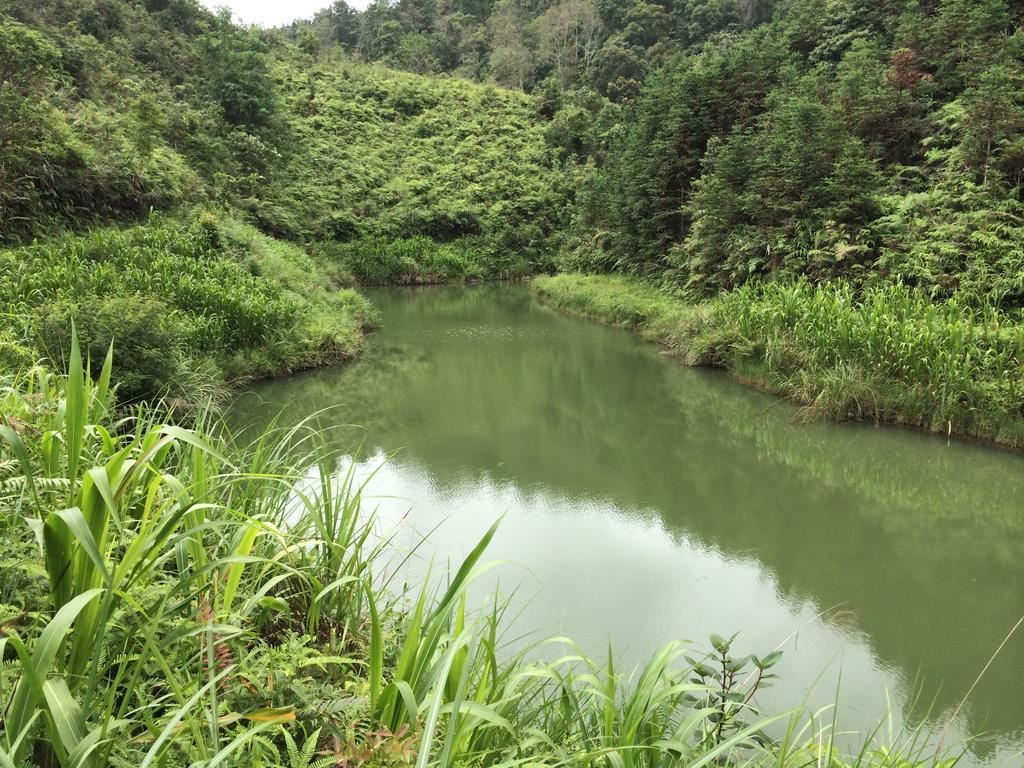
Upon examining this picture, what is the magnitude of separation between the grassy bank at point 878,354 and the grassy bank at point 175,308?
219 inches

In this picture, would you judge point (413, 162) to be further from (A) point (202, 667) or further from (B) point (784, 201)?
(A) point (202, 667)

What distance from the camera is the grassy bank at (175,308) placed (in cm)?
501

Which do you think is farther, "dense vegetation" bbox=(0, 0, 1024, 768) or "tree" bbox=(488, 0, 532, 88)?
"tree" bbox=(488, 0, 532, 88)

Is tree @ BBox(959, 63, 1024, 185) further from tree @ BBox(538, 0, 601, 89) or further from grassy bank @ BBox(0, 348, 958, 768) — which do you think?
tree @ BBox(538, 0, 601, 89)

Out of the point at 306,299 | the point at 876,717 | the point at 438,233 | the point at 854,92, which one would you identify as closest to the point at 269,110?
the point at 438,233

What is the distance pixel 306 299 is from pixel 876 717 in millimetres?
9596

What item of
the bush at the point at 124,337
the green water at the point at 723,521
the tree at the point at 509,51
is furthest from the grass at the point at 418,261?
the tree at the point at 509,51

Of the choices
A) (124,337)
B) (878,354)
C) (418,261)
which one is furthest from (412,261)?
(878,354)

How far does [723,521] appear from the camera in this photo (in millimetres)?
4727

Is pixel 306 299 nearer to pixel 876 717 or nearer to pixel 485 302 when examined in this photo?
pixel 485 302

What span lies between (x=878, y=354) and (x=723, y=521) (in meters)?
2.96

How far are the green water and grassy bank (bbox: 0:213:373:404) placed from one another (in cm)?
67

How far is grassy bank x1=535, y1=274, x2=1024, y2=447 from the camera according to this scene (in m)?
5.77

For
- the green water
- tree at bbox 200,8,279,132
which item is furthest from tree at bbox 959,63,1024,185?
tree at bbox 200,8,279,132
